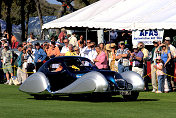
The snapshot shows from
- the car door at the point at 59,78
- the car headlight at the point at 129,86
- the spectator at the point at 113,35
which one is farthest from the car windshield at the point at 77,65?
the spectator at the point at 113,35

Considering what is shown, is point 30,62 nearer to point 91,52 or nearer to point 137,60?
point 91,52

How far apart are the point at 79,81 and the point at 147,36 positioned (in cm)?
768

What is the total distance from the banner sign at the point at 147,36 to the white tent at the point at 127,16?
0.78 meters

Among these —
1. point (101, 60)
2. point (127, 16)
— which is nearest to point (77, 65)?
point (101, 60)

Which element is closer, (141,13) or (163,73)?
(163,73)

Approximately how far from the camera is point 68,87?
598 inches

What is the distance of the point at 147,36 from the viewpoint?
2186 cm

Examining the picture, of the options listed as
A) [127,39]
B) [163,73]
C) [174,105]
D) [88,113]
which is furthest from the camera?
[127,39]

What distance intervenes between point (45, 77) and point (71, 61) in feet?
3.30

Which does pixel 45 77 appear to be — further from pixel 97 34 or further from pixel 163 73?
pixel 97 34

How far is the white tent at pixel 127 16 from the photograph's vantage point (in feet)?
67.3

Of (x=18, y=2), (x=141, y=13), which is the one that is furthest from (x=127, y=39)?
(x=18, y=2)

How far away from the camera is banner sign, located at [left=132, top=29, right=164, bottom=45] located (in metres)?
21.5

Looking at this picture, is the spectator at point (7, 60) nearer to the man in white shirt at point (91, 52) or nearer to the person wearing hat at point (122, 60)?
the man in white shirt at point (91, 52)
